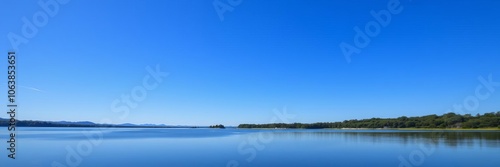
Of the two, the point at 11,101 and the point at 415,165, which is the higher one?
the point at 11,101

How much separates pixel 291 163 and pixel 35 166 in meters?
13.4

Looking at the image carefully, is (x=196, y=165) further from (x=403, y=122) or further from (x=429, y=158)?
(x=403, y=122)

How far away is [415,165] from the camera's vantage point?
18797mm

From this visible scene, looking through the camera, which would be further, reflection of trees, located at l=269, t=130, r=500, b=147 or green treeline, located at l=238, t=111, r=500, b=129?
green treeline, located at l=238, t=111, r=500, b=129

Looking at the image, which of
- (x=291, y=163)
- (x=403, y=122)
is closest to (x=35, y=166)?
(x=291, y=163)

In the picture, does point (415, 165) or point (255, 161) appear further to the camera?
point (255, 161)

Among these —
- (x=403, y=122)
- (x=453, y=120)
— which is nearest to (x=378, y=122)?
(x=403, y=122)

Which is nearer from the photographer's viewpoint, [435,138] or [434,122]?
[435,138]

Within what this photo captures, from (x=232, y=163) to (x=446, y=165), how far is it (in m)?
11.5

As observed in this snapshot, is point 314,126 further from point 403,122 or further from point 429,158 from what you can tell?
point 429,158

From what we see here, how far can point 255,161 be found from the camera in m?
20.1

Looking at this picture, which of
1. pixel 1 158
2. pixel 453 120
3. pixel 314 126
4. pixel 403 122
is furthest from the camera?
pixel 314 126

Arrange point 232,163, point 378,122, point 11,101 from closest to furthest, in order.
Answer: point 11,101, point 232,163, point 378,122

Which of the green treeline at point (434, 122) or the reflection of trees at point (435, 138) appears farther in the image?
the green treeline at point (434, 122)
